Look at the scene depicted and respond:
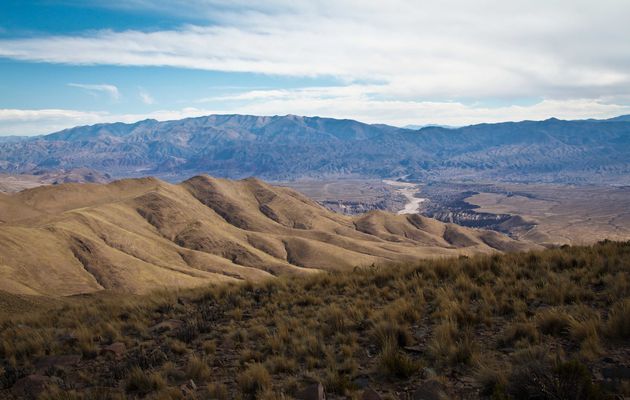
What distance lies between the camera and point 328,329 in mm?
11828

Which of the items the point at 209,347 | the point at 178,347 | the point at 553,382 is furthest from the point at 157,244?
the point at 553,382

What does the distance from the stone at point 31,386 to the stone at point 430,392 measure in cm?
802

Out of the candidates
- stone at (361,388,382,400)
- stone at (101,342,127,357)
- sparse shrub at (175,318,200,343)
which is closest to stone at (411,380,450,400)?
stone at (361,388,382,400)

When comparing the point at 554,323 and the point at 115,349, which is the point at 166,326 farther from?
the point at 554,323

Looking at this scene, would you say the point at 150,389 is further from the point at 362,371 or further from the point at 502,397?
the point at 502,397

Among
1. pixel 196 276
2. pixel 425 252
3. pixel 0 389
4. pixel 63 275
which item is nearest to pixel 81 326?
pixel 0 389

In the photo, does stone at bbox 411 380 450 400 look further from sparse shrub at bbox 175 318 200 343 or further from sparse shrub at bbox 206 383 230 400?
sparse shrub at bbox 175 318 200 343

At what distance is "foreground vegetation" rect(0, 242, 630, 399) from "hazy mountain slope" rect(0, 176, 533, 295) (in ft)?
86.0

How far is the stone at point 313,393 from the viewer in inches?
311

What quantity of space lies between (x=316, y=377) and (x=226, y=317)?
6646 millimetres

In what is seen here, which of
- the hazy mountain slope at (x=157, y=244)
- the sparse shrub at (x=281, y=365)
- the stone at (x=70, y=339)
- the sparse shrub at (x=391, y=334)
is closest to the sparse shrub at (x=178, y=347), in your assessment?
the sparse shrub at (x=281, y=365)

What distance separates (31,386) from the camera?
979cm

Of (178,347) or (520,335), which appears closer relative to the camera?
(520,335)

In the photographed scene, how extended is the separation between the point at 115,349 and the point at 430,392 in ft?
29.4
